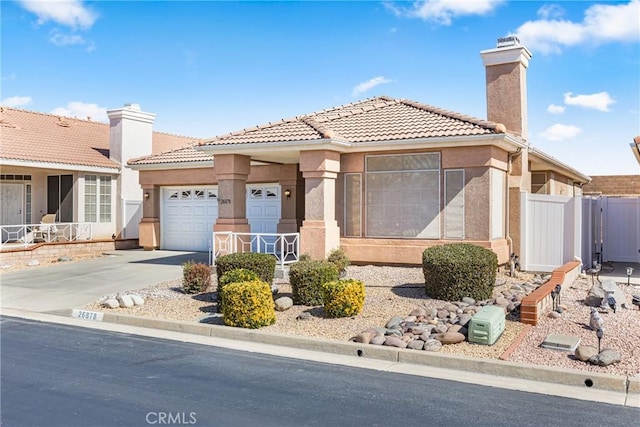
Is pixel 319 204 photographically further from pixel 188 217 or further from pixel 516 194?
→ pixel 188 217

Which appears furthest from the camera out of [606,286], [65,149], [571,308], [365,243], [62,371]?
[65,149]

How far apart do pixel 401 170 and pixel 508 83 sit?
13.5 ft

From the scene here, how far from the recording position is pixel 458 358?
7.69 metres

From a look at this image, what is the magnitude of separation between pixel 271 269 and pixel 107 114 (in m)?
15.1

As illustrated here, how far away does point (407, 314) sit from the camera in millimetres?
10320

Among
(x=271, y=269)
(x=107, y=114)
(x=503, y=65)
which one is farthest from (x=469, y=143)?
(x=107, y=114)

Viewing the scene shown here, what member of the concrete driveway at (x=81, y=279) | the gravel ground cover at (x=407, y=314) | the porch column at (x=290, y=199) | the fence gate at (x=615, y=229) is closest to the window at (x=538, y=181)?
the fence gate at (x=615, y=229)

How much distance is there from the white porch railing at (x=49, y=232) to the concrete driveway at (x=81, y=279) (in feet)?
9.00

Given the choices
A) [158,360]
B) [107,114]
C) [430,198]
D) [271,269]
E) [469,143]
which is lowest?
[158,360]

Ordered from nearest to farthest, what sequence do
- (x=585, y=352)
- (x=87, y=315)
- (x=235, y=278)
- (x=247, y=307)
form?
(x=585, y=352), (x=247, y=307), (x=235, y=278), (x=87, y=315)

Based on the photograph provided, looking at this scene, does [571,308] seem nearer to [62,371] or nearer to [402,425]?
[402,425]

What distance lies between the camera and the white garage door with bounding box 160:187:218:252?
71.6ft

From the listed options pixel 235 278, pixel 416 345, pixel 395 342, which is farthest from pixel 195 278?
pixel 416 345

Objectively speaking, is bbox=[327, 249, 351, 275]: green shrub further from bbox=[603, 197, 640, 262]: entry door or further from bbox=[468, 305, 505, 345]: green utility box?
bbox=[603, 197, 640, 262]: entry door
